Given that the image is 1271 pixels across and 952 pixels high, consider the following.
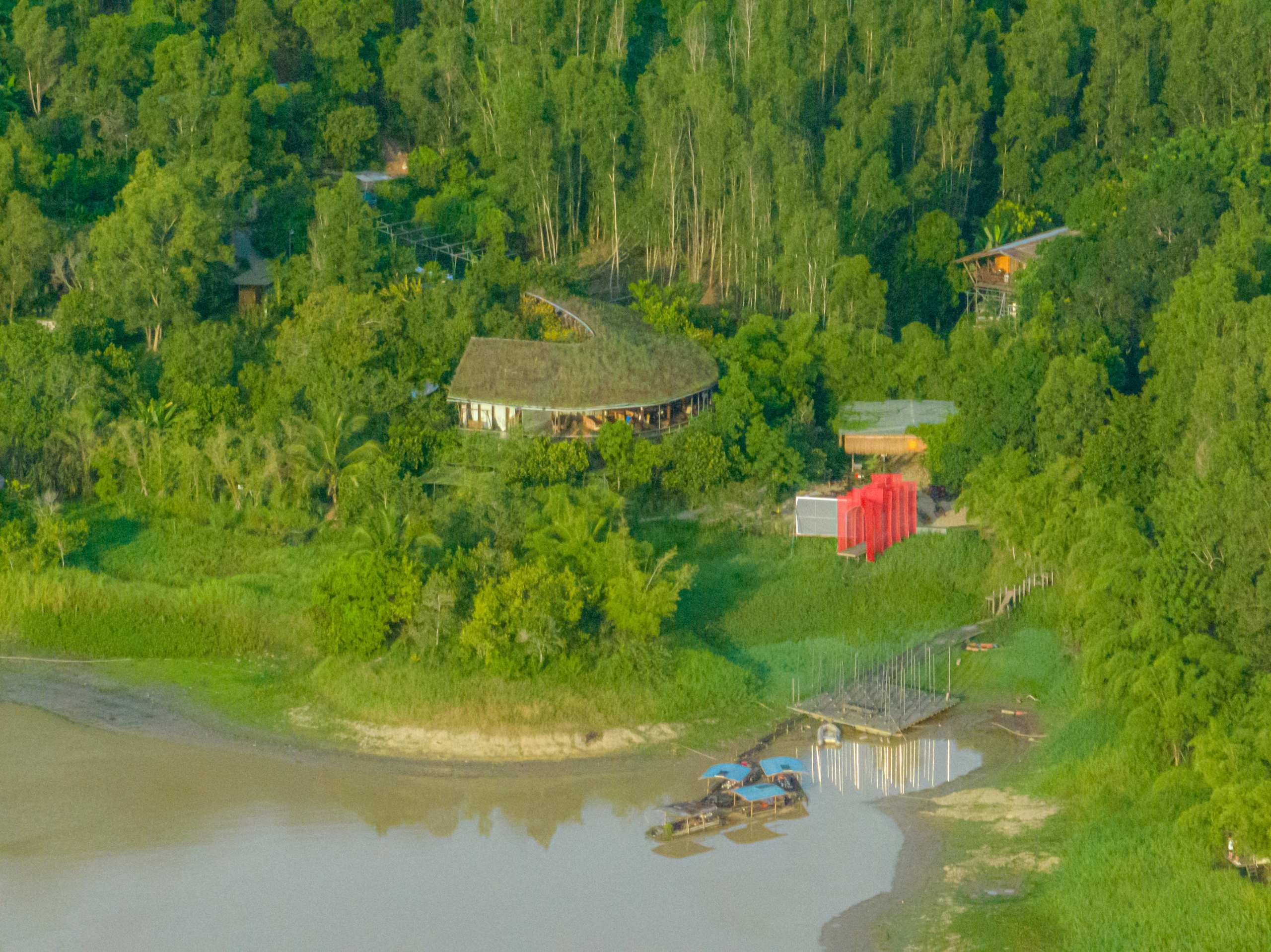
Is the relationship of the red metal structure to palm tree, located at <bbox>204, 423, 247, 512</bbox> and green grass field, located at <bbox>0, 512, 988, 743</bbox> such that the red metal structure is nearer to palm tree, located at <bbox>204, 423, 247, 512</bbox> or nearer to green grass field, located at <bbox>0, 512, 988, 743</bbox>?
green grass field, located at <bbox>0, 512, 988, 743</bbox>

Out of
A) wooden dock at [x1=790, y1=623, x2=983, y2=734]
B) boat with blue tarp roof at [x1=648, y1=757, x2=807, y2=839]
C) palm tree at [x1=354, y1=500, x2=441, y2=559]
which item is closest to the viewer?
boat with blue tarp roof at [x1=648, y1=757, x2=807, y2=839]

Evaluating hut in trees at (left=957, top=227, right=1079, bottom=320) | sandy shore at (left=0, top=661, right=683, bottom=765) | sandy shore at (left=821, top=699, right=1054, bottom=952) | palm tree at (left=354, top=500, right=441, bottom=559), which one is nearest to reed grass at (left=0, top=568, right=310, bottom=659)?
sandy shore at (left=0, top=661, right=683, bottom=765)

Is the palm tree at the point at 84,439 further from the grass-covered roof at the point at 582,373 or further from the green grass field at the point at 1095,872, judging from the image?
the green grass field at the point at 1095,872

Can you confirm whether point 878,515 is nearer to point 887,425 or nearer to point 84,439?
point 887,425

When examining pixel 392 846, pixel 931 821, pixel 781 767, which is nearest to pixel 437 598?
pixel 392 846

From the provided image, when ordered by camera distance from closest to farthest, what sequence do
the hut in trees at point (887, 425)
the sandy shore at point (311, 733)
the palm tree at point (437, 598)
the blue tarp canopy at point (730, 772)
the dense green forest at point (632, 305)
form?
the blue tarp canopy at point (730, 772) < the sandy shore at point (311, 733) < the dense green forest at point (632, 305) < the palm tree at point (437, 598) < the hut in trees at point (887, 425)

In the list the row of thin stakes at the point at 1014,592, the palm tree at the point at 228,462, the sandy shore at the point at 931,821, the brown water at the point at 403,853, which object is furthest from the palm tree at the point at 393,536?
the row of thin stakes at the point at 1014,592

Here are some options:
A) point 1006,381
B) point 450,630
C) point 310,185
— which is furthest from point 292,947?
point 310,185
